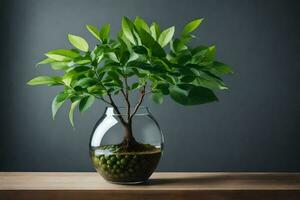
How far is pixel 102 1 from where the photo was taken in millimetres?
1984

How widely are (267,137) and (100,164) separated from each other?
2.84ft

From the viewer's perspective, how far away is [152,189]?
4.42ft

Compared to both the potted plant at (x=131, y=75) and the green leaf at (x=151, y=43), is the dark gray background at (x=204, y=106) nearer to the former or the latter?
the potted plant at (x=131, y=75)

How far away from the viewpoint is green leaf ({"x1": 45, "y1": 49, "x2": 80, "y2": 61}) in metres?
1.45

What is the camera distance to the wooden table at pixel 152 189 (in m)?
1.34

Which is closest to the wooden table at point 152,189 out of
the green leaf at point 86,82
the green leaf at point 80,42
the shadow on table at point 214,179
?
the shadow on table at point 214,179

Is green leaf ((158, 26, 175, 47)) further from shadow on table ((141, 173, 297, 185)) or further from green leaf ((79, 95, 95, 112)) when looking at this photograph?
shadow on table ((141, 173, 297, 185))

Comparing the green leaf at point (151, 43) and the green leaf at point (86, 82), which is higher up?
the green leaf at point (151, 43)

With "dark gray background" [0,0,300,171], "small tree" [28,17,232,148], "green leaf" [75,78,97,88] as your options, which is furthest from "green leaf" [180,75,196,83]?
"dark gray background" [0,0,300,171]

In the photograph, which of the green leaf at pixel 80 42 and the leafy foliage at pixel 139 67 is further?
the green leaf at pixel 80 42

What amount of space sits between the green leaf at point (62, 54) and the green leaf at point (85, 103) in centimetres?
13

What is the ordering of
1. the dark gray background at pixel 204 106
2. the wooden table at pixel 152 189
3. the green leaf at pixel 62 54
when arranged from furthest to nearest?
the dark gray background at pixel 204 106 → the green leaf at pixel 62 54 → the wooden table at pixel 152 189

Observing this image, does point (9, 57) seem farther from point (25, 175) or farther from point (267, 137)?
point (267, 137)

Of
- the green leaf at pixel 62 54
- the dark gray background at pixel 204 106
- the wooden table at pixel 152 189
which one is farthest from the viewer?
the dark gray background at pixel 204 106
